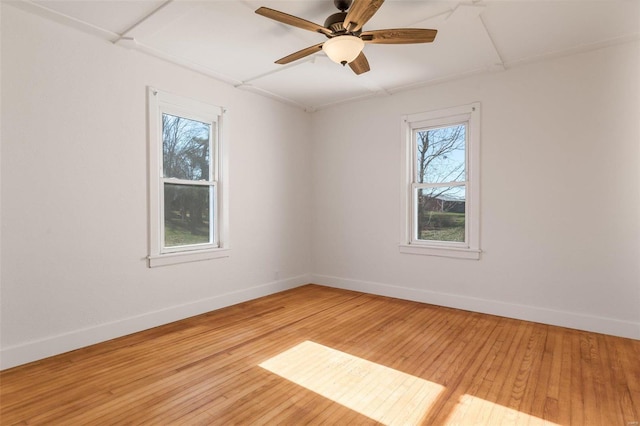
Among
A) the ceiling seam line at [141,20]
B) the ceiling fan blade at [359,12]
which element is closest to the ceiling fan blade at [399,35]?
the ceiling fan blade at [359,12]

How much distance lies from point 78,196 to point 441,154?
4001 mm

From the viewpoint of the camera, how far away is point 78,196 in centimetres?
296

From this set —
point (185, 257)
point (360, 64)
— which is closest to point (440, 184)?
point (360, 64)

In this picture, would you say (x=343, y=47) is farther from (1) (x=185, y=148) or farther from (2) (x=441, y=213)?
(2) (x=441, y=213)

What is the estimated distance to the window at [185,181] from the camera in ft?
11.5

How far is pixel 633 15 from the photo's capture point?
9.02 ft

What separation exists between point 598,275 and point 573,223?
545 mm

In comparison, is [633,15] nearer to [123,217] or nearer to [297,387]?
[297,387]

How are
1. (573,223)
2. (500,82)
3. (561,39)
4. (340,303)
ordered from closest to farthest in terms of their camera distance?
(561,39) → (573,223) → (500,82) → (340,303)

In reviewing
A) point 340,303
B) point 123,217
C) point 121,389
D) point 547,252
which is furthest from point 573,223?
point 123,217

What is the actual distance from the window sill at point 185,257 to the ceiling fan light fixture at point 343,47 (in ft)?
8.48

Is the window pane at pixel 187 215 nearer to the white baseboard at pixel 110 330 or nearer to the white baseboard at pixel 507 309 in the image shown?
the white baseboard at pixel 110 330

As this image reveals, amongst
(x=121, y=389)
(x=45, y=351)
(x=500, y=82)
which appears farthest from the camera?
(x=500, y=82)

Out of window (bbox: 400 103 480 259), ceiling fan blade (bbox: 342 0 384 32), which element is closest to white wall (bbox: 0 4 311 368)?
ceiling fan blade (bbox: 342 0 384 32)
